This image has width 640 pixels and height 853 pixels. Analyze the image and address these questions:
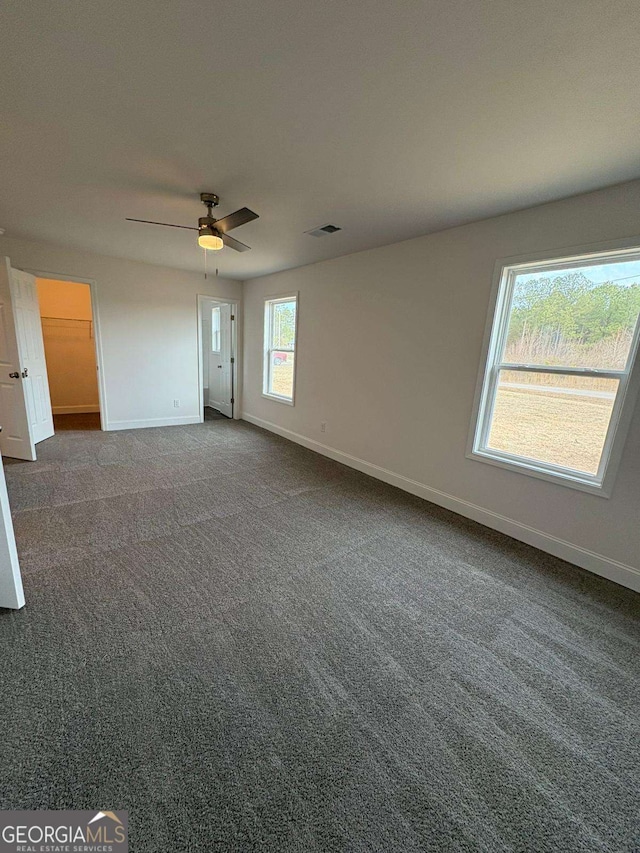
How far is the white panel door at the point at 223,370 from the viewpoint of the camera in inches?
250

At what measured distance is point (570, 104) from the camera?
1.49 meters

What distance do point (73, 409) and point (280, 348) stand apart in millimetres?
4031

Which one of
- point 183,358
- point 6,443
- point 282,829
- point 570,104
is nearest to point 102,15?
point 570,104

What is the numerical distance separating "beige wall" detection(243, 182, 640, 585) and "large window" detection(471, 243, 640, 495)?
0.12 m

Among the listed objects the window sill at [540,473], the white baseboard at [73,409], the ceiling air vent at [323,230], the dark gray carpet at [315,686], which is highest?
the ceiling air vent at [323,230]

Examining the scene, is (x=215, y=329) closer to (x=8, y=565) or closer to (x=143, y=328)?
(x=143, y=328)

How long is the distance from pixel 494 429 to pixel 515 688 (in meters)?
1.95

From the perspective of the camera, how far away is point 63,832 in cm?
101

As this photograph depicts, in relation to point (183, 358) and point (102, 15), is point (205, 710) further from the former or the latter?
point (183, 358)

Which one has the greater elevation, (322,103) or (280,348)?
(322,103)

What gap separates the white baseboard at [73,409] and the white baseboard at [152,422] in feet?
5.03

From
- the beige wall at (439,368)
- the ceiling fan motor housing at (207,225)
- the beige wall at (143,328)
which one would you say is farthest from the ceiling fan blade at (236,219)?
the beige wall at (143,328)

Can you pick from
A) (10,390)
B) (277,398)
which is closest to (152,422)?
(10,390)

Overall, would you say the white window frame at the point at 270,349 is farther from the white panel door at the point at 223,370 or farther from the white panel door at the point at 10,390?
the white panel door at the point at 10,390
